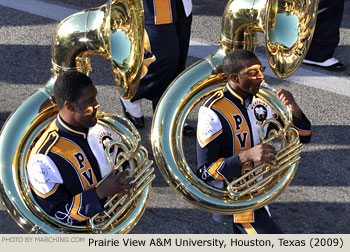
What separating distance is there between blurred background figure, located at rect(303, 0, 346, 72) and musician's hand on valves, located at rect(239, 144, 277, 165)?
271 cm

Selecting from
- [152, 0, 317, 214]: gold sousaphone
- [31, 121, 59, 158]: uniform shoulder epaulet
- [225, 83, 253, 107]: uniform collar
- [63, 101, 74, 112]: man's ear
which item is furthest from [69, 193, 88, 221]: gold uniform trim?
[225, 83, 253, 107]: uniform collar

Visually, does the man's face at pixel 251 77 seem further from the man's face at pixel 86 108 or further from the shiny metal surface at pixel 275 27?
the man's face at pixel 86 108

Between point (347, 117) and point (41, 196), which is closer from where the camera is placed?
point (41, 196)

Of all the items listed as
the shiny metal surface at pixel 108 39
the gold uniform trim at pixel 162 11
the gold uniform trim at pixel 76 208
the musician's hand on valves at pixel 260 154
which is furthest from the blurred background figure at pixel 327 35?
the gold uniform trim at pixel 76 208

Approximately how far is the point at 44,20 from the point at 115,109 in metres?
1.89

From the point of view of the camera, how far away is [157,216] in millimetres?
4707

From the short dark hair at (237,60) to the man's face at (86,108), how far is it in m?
0.81

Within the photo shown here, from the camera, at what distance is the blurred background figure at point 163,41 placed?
4922 mm

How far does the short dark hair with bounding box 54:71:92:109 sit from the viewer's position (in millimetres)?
3617

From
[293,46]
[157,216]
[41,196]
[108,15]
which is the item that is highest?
[108,15]

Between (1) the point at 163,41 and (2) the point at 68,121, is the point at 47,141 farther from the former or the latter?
(1) the point at 163,41

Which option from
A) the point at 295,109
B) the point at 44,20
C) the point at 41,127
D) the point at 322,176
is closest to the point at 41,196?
the point at 41,127

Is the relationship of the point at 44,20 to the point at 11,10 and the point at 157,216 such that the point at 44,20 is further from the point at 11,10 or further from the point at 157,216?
the point at 157,216

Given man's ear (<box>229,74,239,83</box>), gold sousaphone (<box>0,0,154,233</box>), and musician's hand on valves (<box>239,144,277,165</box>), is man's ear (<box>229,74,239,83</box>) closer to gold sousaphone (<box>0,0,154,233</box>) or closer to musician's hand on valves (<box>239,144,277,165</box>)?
musician's hand on valves (<box>239,144,277,165</box>)
